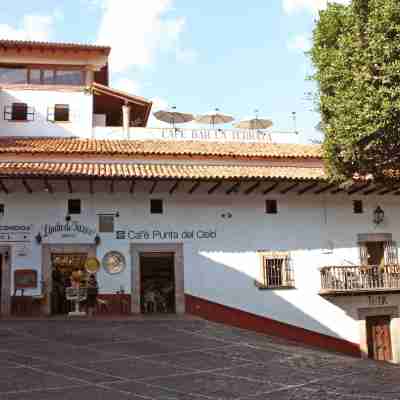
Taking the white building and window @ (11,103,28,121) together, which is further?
window @ (11,103,28,121)

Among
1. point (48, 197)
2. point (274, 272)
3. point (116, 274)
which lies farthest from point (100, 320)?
point (274, 272)

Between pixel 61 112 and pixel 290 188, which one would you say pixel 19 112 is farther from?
pixel 290 188

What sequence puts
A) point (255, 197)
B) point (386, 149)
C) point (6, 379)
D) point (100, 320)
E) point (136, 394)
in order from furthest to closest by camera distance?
point (255, 197), point (100, 320), point (386, 149), point (6, 379), point (136, 394)

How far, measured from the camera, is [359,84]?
17.4 m

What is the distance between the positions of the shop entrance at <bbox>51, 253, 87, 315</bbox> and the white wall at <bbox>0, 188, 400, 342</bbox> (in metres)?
0.86

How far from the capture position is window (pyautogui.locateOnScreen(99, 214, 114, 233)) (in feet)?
69.2

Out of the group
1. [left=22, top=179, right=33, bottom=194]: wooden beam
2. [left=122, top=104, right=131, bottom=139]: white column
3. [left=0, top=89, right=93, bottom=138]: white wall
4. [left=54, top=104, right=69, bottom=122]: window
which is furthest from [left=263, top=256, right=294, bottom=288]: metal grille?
[left=54, top=104, right=69, bottom=122]: window

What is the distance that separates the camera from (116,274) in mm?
20812

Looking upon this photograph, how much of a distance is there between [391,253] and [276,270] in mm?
4804

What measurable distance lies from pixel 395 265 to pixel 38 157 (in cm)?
1397

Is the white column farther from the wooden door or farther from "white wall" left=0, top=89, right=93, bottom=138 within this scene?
the wooden door

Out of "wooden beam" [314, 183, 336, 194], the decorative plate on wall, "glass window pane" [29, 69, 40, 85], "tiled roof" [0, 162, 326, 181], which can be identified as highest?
"glass window pane" [29, 69, 40, 85]

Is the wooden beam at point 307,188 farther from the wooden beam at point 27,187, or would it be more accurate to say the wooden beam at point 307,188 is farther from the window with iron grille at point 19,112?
the window with iron grille at point 19,112

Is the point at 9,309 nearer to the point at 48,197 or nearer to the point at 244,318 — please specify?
the point at 48,197
